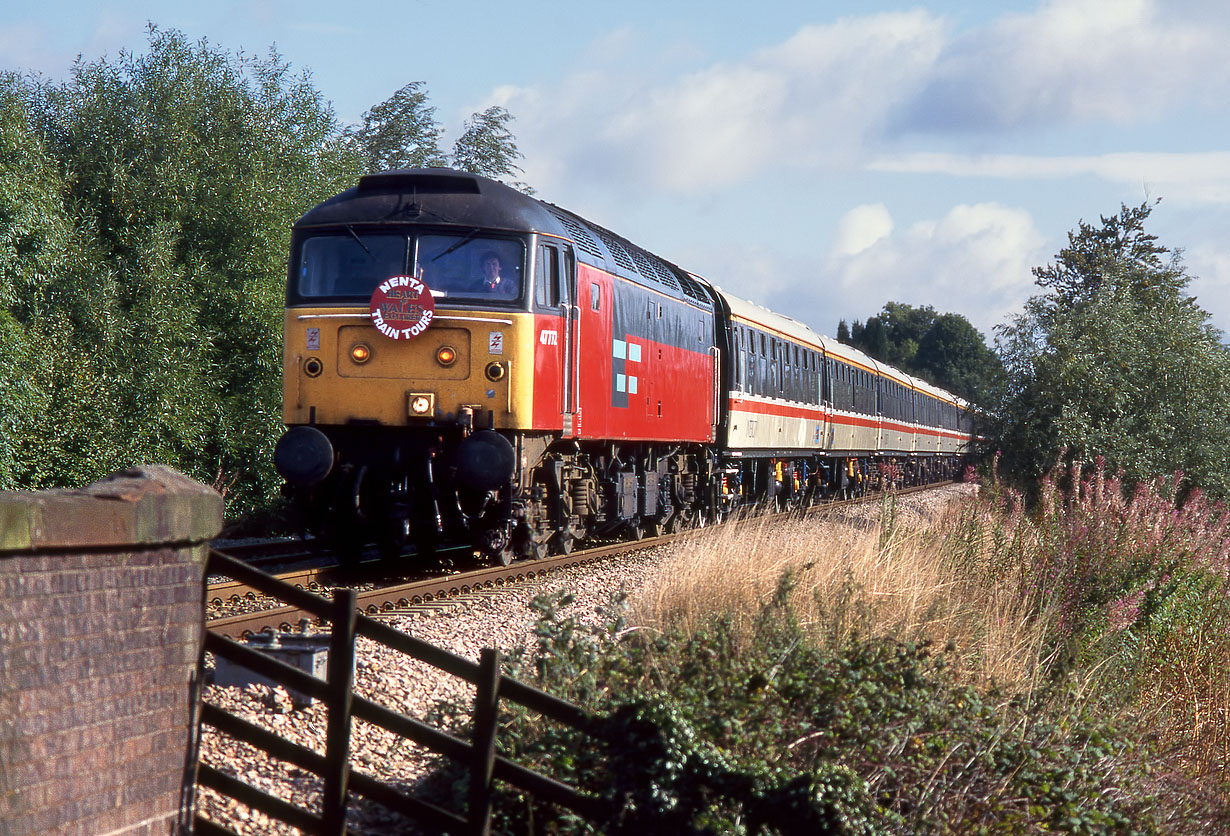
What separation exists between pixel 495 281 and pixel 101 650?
280 inches

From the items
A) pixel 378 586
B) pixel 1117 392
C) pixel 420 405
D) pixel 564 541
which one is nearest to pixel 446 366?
pixel 420 405

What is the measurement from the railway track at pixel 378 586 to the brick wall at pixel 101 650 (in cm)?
302

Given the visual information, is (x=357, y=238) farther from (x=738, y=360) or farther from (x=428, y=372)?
(x=738, y=360)

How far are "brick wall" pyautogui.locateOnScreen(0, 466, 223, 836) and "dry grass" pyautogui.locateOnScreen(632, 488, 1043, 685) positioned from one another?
3179mm

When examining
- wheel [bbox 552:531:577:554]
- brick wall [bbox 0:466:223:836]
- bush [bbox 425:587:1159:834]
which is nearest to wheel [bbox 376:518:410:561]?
wheel [bbox 552:531:577:554]

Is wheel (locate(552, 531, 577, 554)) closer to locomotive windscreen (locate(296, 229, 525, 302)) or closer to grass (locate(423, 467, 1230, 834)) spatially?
locomotive windscreen (locate(296, 229, 525, 302))

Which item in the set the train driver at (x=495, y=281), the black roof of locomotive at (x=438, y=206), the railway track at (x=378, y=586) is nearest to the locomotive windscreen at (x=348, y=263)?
the black roof of locomotive at (x=438, y=206)

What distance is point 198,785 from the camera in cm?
528

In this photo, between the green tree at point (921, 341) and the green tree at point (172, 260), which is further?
the green tree at point (921, 341)

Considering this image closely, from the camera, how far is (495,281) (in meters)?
11.3

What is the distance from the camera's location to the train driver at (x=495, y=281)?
444 inches

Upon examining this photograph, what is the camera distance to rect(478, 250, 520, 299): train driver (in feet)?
37.0

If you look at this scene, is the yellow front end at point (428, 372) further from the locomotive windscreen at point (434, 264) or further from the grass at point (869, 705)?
the grass at point (869, 705)

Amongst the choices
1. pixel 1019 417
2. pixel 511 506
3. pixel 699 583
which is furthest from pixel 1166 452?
pixel 699 583
